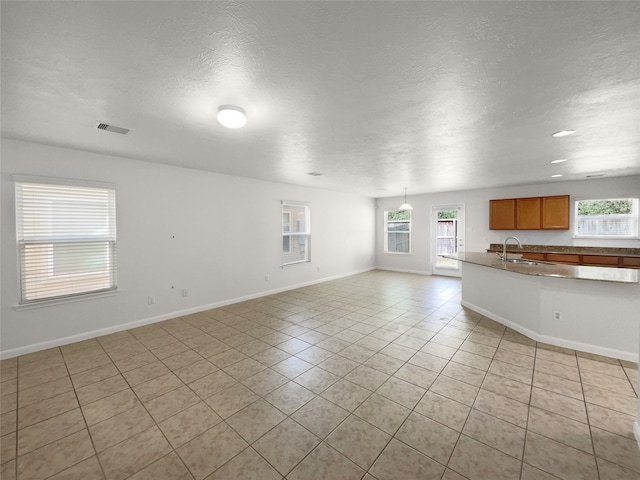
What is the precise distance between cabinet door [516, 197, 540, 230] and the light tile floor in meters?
3.72

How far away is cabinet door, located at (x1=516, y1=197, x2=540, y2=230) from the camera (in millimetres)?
5977

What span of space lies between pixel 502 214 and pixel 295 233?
16.7 ft

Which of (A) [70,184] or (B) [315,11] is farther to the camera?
(A) [70,184]

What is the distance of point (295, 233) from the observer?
248 inches

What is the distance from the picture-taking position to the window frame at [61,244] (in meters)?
3.02

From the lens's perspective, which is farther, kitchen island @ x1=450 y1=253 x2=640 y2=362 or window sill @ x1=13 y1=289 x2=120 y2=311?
window sill @ x1=13 y1=289 x2=120 y2=311

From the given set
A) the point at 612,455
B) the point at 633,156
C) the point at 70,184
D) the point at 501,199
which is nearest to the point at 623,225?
the point at 501,199

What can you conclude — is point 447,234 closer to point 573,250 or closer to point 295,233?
point 573,250

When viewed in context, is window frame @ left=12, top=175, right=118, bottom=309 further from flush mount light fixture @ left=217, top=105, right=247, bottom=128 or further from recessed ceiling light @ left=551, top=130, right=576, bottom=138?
recessed ceiling light @ left=551, top=130, right=576, bottom=138

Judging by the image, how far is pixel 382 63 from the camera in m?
1.65

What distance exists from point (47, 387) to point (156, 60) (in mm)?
3025

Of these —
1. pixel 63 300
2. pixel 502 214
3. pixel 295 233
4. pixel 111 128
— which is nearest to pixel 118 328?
pixel 63 300

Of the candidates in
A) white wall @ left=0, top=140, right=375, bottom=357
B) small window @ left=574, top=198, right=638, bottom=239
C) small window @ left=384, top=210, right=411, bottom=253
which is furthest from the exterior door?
white wall @ left=0, top=140, right=375, bottom=357

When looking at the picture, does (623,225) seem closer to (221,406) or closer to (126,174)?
(221,406)
